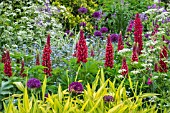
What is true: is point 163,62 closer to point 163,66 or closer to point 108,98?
point 163,66

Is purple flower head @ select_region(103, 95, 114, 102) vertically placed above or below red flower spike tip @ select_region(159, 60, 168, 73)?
below

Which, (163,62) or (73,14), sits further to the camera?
(73,14)

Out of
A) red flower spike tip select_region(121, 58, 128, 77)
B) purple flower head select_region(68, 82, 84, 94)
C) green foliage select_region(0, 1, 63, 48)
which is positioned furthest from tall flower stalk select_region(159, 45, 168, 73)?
green foliage select_region(0, 1, 63, 48)

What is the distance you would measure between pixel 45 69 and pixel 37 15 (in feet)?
8.21

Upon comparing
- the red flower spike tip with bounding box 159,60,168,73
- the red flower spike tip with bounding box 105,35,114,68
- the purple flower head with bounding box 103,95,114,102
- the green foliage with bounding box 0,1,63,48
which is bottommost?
the purple flower head with bounding box 103,95,114,102

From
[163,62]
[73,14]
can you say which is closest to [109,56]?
[163,62]

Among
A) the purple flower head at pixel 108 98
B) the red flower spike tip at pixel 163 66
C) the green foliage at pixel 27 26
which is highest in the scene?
the green foliage at pixel 27 26

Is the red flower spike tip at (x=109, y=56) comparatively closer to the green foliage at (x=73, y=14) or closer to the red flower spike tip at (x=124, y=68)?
the red flower spike tip at (x=124, y=68)

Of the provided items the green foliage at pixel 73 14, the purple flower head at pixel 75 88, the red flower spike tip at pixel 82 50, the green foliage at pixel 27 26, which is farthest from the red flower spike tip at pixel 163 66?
the green foliage at pixel 73 14

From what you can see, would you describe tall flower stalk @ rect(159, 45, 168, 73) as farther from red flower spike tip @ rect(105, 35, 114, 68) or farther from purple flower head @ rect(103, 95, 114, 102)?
purple flower head @ rect(103, 95, 114, 102)

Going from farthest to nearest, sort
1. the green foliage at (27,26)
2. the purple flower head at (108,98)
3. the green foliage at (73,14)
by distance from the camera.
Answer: the green foliage at (73,14)
the green foliage at (27,26)
the purple flower head at (108,98)

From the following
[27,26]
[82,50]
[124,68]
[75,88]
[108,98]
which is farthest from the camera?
[27,26]

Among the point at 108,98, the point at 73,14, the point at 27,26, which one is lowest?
the point at 108,98

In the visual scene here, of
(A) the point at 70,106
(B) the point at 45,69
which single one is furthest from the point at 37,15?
(A) the point at 70,106
